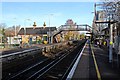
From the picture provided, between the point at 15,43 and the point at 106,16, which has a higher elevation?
the point at 106,16

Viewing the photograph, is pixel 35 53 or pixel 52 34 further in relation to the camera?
pixel 52 34

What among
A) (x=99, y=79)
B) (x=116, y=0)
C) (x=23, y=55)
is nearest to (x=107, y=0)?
(x=116, y=0)

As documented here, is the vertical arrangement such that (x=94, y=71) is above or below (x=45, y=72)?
above

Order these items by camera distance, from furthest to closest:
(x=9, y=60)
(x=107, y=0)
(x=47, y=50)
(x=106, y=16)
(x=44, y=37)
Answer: (x=44, y=37) → (x=47, y=50) → (x=106, y=16) → (x=107, y=0) → (x=9, y=60)

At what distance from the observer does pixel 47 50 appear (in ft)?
141

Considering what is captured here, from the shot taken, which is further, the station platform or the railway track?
the railway track

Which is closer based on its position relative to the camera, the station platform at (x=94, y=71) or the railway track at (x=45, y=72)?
the station platform at (x=94, y=71)

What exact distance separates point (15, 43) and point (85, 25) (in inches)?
1093

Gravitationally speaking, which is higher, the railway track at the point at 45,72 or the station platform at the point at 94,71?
the station platform at the point at 94,71

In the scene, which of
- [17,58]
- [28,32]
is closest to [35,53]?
[17,58]

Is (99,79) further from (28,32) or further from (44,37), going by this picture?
(28,32)

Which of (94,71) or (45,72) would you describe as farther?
(45,72)

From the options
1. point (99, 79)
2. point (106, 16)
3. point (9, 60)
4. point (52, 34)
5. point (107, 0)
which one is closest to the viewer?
point (99, 79)

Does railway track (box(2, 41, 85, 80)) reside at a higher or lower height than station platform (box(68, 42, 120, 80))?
lower
